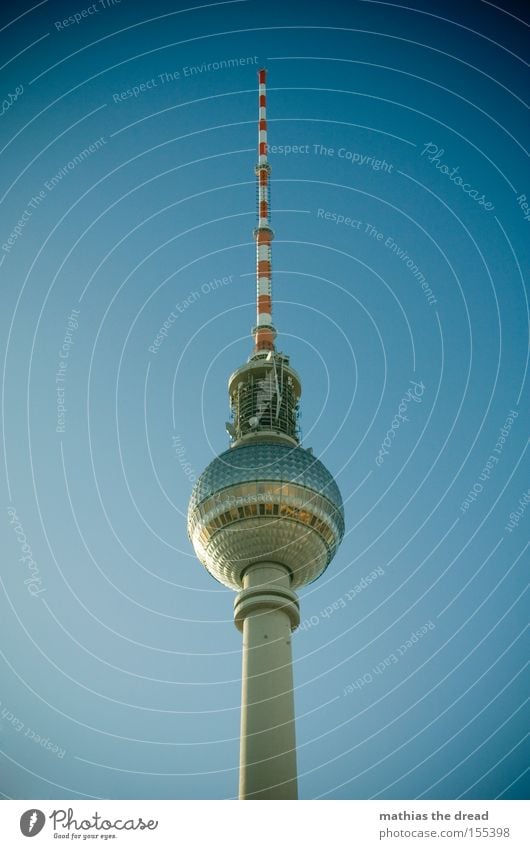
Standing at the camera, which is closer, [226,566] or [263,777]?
[263,777]

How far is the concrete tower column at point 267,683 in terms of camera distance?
1758 inches

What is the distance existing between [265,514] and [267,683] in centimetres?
1111

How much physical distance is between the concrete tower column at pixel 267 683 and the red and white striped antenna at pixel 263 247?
2196cm

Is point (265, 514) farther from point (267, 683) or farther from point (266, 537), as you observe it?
point (267, 683)

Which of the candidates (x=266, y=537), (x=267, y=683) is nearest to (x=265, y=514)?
(x=266, y=537)

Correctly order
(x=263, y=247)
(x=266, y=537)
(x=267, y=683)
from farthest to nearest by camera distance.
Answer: (x=263, y=247), (x=266, y=537), (x=267, y=683)

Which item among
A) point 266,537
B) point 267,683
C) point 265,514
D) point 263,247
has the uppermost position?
point 263,247

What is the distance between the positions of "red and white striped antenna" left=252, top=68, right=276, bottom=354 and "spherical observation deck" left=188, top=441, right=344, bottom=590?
14090mm

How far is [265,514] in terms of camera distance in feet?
181

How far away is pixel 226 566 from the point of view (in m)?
57.4
